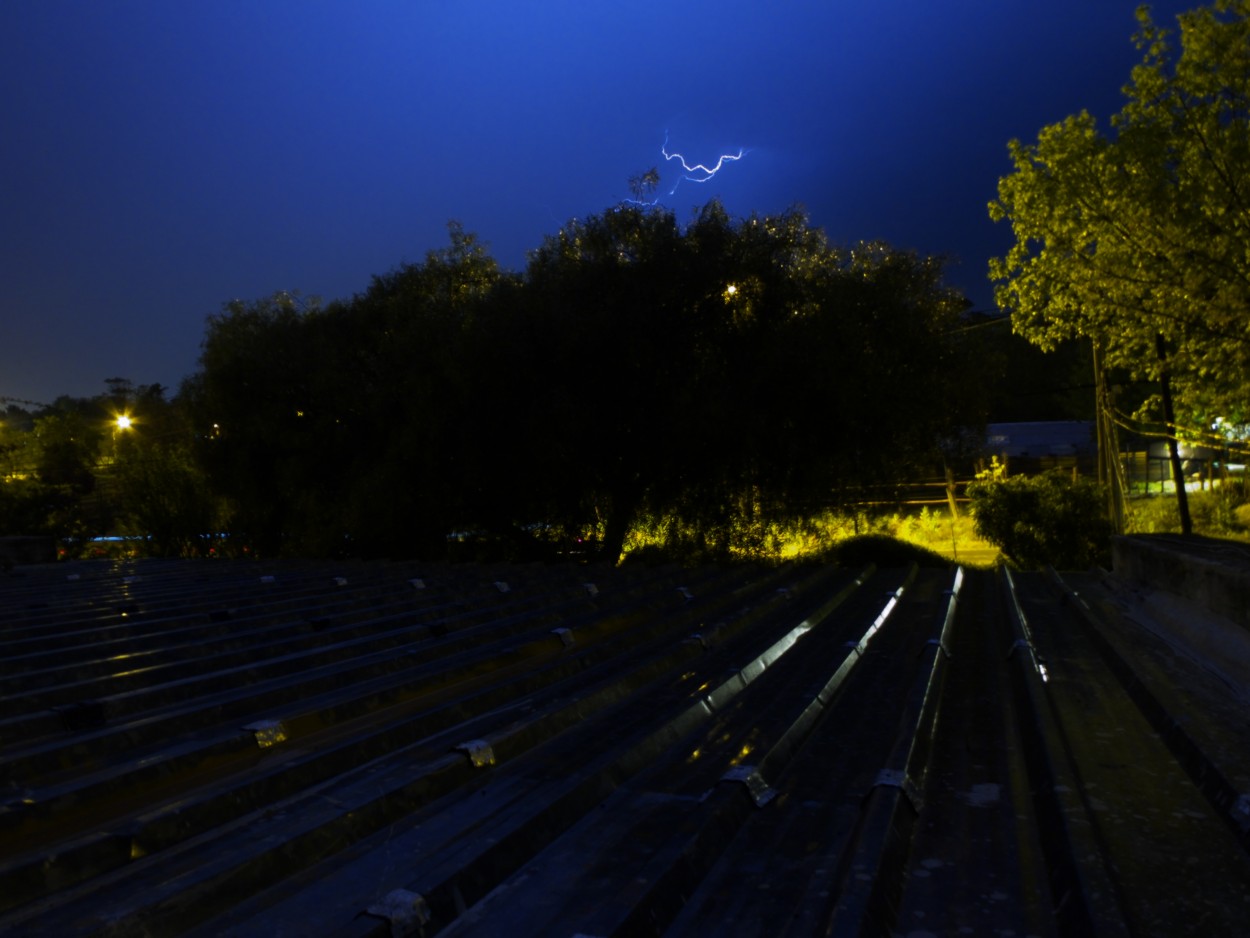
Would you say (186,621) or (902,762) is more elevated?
(186,621)

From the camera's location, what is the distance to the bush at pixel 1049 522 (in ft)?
52.4

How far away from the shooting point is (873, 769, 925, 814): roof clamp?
8.57ft

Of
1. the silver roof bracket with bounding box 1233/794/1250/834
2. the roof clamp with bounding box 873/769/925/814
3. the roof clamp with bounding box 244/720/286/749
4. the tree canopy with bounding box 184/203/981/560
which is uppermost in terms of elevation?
the tree canopy with bounding box 184/203/981/560

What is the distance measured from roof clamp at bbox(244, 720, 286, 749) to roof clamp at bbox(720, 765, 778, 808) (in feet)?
5.34

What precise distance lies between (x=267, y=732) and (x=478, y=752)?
846 mm

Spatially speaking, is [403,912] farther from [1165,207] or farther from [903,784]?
[1165,207]

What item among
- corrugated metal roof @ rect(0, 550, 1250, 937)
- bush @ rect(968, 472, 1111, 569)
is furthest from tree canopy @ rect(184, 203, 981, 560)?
corrugated metal roof @ rect(0, 550, 1250, 937)

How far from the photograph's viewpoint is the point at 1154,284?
39.1ft

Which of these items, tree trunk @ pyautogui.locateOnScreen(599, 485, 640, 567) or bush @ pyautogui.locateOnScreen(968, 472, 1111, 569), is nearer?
tree trunk @ pyautogui.locateOnScreen(599, 485, 640, 567)

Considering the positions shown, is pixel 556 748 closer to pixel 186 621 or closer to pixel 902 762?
pixel 902 762

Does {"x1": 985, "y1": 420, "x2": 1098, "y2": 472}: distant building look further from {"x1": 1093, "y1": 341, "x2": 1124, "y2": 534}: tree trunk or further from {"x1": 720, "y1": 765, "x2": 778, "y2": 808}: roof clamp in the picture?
{"x1": 720, "y1": 765, "x2": 778, "y2": 808}: roof clamp

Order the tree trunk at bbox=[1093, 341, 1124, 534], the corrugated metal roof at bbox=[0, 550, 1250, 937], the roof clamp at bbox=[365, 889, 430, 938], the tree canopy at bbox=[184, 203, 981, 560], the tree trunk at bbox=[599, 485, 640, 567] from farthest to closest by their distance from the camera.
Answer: the tree trunk at bbox=[1093, 341, 1124, 534] < the tree trunk at bbox=[599, 485, 640, 567] < the tree canopy at bbox=[184, 203, 981, 560] < the corrugated metal roof at bbox=[0, 550, 1250, 937] < the roof clamp at bbox=[365, 889, 430, 938]

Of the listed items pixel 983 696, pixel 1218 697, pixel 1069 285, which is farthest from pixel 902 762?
pixel 1069 285

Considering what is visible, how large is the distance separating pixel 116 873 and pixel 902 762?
221 cm
